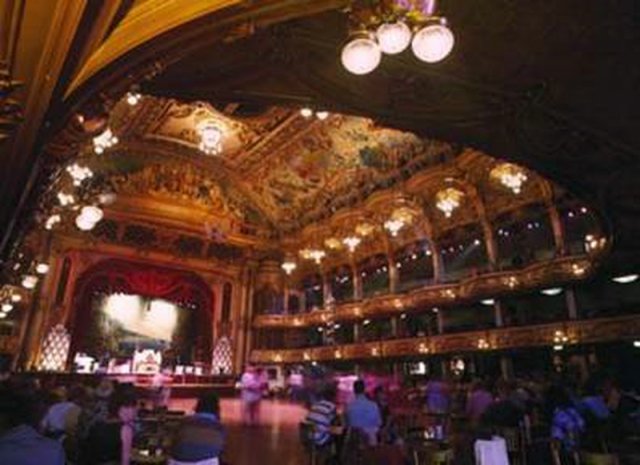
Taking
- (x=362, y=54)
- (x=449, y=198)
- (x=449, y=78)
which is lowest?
(x=362, y=54)

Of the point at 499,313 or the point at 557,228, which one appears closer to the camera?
the point at 557,228

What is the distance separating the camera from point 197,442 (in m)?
3.16

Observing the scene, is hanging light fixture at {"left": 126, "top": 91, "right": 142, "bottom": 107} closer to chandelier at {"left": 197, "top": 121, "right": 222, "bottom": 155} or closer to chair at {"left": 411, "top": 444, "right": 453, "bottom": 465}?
chandelier at {"left": 197, "top": 121, "right": 222, "bottom": 155}

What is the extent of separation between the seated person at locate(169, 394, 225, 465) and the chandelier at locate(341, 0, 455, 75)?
286 cm

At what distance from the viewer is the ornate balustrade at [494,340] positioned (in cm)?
1115

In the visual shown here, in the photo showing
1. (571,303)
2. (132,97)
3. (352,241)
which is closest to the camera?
(132,97)

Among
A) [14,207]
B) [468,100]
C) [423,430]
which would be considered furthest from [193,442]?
[468,100]

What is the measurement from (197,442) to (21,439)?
122cm

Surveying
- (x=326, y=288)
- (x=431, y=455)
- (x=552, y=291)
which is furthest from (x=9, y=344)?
(x=552, y=291)

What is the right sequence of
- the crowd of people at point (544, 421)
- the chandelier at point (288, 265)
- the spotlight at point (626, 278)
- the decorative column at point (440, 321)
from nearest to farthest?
the crowd of people at point (544, 421), the spotlight at point (626, 278), the decorative column at point (440, 321), the chandelier at point (288, 265)

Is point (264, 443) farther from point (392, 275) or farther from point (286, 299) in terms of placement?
point (286, 299)

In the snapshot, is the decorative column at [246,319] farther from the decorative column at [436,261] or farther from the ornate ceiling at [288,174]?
the decorative column at [436,261]

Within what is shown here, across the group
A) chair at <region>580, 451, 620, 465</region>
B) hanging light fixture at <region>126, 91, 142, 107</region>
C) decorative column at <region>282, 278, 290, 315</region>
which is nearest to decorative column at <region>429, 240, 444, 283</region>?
decorative column at <region>282, 278, 290, 315</region>

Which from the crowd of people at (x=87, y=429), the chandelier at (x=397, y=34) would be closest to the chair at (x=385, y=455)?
the crowd of people at (x=87, y=429)
